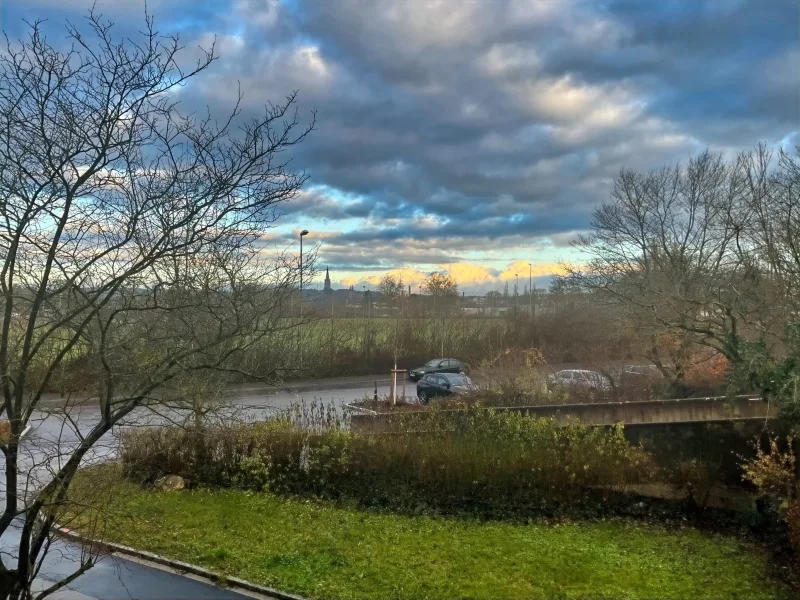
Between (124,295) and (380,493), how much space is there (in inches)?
251

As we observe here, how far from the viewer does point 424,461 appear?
10.3 m

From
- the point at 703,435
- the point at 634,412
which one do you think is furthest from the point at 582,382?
the point at 703,435

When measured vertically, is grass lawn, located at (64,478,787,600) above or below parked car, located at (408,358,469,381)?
below

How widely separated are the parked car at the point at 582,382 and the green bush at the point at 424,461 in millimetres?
8122

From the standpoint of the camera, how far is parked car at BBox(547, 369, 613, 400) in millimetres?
18953

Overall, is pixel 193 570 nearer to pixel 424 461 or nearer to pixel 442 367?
pixel 424 461

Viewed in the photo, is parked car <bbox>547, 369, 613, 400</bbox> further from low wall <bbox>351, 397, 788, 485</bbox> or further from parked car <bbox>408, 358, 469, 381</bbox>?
parked car <bbox>408, 358, 469, 381</bbox>

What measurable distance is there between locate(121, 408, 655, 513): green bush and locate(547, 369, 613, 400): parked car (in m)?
8.12

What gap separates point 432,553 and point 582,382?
13477 millimetres

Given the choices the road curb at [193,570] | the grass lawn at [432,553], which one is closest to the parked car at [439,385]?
the grass lawn at [432,553]

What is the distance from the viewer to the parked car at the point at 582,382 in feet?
62.2

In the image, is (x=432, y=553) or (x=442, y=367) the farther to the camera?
(x=442, y=367)

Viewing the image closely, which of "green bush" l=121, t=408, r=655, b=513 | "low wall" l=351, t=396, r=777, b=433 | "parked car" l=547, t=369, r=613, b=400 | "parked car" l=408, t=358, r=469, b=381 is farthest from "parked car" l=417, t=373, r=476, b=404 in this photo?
"green bush" l=121, t=408, r=655, b=513

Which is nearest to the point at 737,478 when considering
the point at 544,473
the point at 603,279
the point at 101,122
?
the point at 544,473
